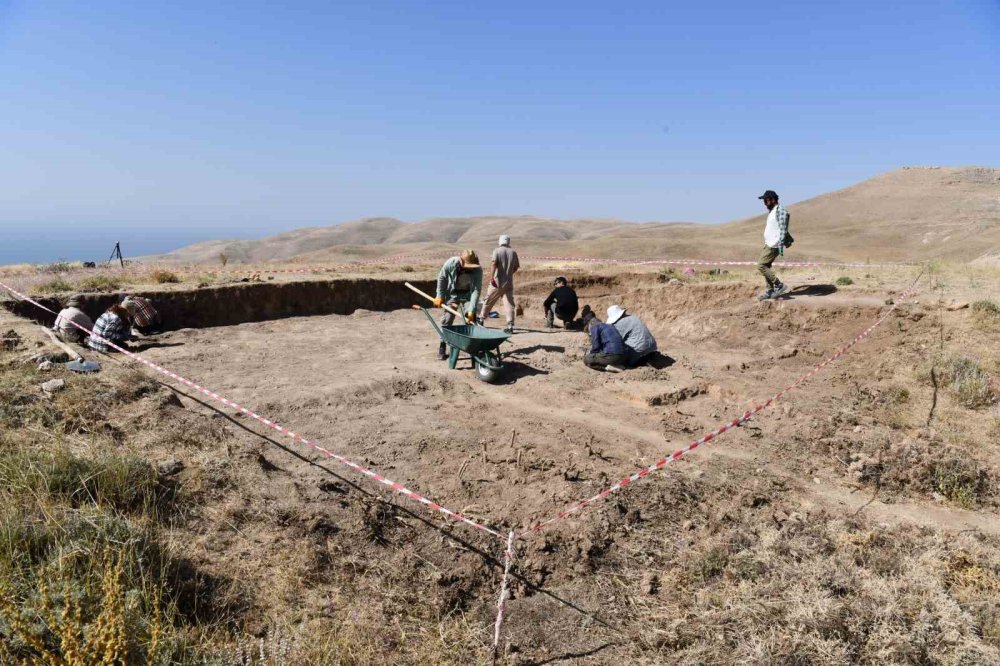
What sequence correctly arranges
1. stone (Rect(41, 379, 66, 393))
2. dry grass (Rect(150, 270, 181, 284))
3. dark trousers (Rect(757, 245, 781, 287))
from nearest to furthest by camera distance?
1. stone (Rect(41, 379, 66, 393))
2. dark trousers (Rect(757, 245, 781, 287))
3. dry grass (Rect(150, 270, 181, 284))

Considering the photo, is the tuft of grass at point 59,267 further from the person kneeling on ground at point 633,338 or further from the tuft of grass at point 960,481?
the tuft of grass at point 960,481

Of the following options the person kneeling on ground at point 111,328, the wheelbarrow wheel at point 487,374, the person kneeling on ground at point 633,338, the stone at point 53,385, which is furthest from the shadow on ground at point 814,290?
the person kneeling on ground at point 111,328

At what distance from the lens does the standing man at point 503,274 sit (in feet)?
33.2

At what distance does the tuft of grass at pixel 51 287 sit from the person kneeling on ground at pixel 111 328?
10.8ft

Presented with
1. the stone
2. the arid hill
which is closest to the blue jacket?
the stone

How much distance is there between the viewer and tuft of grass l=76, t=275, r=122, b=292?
37.1ft

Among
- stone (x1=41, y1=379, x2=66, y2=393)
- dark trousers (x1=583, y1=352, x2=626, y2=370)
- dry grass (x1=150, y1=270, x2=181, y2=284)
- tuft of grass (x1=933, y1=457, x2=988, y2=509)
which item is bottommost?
tuft of grass (x1=933, y1=457, x2=988, y2=509)

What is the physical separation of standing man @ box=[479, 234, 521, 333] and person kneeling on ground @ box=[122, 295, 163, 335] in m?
6.02

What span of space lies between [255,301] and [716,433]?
34.8ft

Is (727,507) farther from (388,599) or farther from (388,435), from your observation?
(388,435)

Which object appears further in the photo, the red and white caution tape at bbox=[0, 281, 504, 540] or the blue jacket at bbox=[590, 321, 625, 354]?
the blue jacket at bbox=[590, 321, 625, 354]

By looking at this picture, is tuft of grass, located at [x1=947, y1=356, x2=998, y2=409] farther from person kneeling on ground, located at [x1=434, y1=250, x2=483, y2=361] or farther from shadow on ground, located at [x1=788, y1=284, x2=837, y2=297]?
person kneeling on ground, located at [x1=434, y1=250, x2=483, y2=361]

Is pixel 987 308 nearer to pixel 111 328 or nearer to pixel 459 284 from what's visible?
pixel 459 284

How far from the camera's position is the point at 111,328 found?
28.0ft
